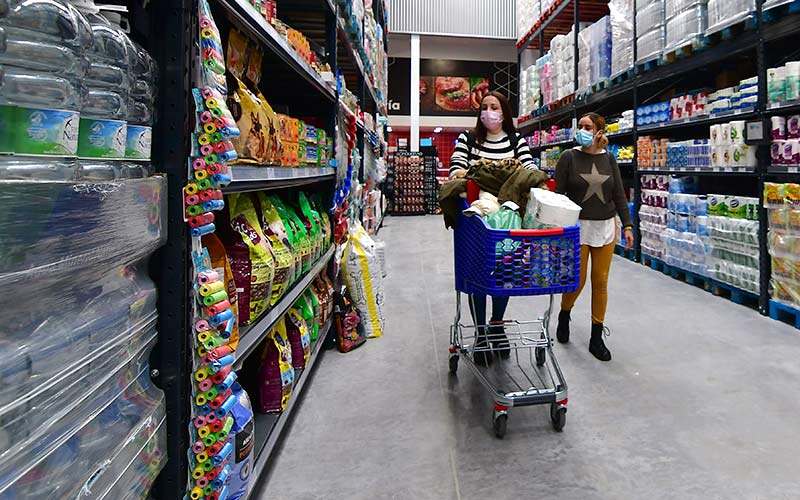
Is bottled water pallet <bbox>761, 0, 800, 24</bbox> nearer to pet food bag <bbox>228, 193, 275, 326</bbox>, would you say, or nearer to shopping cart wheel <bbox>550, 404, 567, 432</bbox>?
shopping cart wheel <bbox>550, 404, 567, 432</bbox>

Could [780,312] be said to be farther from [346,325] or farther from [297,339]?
[297,339]

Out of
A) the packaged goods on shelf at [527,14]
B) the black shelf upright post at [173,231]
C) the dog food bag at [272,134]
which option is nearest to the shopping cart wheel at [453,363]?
the dog food bag at [272,134]

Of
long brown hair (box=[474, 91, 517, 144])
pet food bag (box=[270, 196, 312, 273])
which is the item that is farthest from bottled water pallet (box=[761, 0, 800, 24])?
pet food bag (box=[270, 196, 312, 273])

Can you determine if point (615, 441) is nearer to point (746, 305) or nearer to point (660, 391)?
point (660, 391)

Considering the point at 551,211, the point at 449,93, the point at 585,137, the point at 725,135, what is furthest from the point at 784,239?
the point at 449,93

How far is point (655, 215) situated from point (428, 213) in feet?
30.6

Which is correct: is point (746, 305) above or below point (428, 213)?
below

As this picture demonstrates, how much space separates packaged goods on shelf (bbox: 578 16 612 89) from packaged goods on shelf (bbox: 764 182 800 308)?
3.54 metres

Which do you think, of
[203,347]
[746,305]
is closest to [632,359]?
[746,305]

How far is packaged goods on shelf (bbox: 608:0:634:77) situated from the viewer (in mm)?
5975

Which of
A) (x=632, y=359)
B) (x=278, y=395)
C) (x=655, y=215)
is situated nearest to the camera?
(x=278, y=395)

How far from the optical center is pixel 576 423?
2191 millimetres

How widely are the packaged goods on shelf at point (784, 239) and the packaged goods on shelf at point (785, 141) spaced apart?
0.21m

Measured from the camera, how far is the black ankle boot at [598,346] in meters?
2.94
